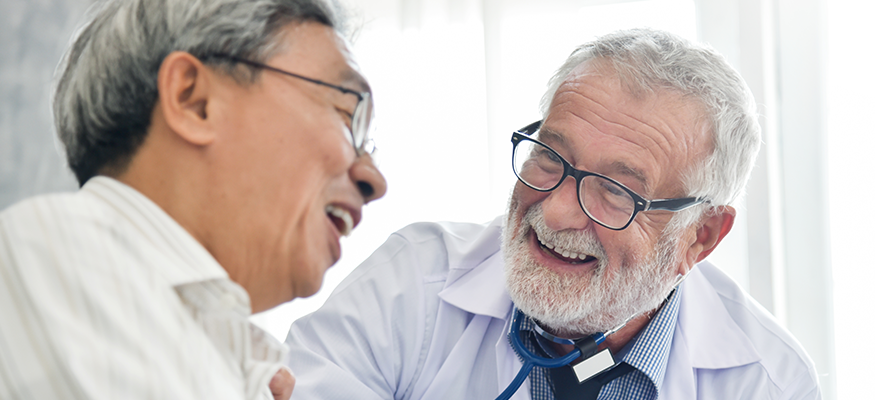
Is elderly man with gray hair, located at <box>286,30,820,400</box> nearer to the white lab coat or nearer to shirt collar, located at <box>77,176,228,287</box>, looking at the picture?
the white lab coat

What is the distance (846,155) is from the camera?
209 cm

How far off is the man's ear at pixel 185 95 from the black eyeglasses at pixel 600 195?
80cm

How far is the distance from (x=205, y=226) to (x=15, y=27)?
89 centimetres

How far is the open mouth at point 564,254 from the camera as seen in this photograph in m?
1.30

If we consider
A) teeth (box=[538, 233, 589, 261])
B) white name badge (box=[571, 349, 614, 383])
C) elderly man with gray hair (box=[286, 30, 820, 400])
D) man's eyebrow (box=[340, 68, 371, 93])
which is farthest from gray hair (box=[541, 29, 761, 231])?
man's eyebrow (box=[340, 68, 371, 93])

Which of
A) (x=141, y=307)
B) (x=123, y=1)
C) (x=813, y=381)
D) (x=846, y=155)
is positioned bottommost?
(x=813, y=381)

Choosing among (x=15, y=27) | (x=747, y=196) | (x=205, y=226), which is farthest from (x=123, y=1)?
(x=747, y=196)

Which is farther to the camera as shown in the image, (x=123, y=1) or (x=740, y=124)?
(x=740, y=124)

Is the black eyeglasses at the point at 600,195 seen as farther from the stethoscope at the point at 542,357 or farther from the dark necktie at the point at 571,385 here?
the dark necktie at the point at 571,385

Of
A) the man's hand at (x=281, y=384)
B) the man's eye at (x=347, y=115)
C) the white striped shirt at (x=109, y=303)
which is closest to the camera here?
the white striped shirt at (x=109, y=303)

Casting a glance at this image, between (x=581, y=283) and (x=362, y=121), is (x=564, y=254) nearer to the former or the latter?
(x=581, y=283)

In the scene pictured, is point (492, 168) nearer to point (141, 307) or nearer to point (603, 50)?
point (603, 50)

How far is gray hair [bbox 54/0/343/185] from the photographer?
0.63m

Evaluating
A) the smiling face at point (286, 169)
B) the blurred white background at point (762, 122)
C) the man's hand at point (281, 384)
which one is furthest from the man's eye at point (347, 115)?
the blurred white background at point (762, 122)
